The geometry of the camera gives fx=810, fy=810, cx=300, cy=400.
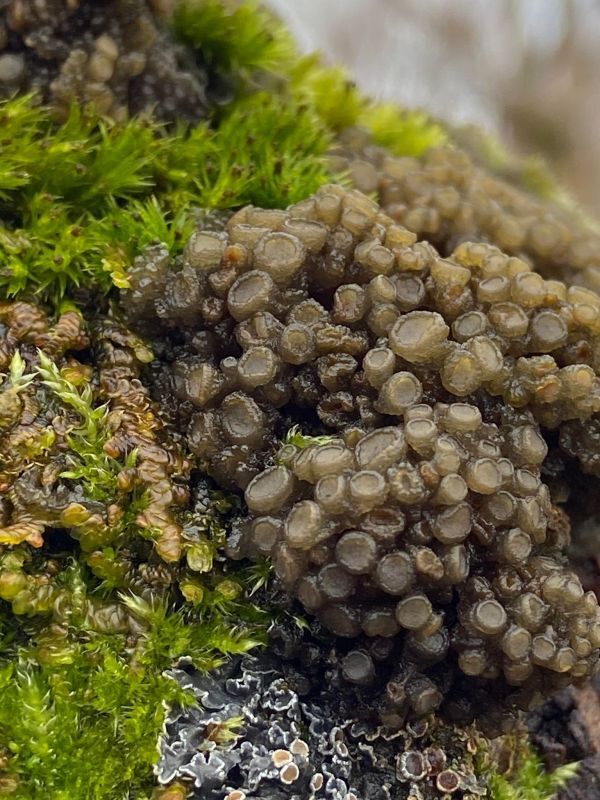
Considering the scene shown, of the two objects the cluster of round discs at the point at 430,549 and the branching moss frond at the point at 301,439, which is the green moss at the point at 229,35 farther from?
the cluster of round discs at the point at 430,549

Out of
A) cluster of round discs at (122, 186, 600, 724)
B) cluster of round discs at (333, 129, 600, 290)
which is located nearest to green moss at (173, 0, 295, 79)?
cluster of round discs at (333, 129, 600, 290)

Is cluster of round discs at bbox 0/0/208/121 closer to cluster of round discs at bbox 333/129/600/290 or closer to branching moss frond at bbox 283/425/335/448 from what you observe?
cluster of round discs at bbox 333/129/600/290

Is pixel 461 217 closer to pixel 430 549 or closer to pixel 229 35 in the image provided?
pixel 229 35

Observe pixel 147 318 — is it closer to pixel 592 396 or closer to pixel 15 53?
pixel 15 53

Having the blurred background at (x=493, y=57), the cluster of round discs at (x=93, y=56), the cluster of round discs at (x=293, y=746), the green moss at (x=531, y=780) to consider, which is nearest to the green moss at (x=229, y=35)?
the cluster of round discs at (x=93, y=56)

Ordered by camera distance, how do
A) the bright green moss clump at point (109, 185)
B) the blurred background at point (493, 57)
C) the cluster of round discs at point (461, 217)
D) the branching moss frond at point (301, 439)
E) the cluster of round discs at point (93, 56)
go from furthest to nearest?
the blurred background at point (493, 57), the cluster of round discs at point (461, 217), the cluster of round discs at point (93, 56), the bright green moss clump at point (109, 185), the branching moss frond at point (301, 439)

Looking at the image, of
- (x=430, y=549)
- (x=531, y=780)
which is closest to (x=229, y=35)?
(x=430, y=549)

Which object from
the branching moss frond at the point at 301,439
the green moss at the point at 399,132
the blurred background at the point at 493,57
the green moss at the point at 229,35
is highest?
the green moss at the point at 229,35
